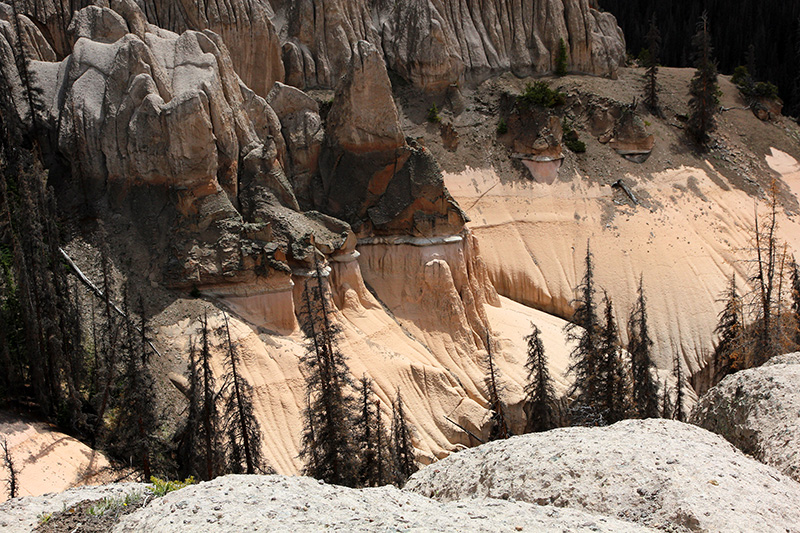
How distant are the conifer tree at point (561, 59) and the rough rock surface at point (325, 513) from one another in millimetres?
51450

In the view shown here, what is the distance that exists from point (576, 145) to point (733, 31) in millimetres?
49586

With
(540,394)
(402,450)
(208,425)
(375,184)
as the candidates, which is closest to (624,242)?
(375,184)

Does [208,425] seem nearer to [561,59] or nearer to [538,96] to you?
[538,96]

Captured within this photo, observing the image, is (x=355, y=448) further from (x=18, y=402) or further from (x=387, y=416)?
(x=18, y=402)

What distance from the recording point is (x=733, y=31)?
85125 mm

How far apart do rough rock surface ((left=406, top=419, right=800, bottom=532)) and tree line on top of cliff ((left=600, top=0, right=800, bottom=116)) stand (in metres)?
79.4

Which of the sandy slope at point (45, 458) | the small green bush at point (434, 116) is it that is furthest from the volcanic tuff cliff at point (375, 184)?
the sandy slope at point (45, 458)

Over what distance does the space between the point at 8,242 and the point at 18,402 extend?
288 inches

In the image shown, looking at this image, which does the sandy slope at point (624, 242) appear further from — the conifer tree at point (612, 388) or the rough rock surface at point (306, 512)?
the rough rock surface at point (306, 512)

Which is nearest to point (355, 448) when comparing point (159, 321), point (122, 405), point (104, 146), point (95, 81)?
point (122, 405)

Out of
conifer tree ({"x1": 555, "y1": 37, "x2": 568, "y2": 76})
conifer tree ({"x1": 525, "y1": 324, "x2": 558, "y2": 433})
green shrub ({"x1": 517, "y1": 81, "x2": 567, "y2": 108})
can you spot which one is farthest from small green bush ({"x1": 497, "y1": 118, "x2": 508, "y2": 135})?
conifer tree ({"x1": 525, "y1": 324, "x2": 558, "y2": 433})

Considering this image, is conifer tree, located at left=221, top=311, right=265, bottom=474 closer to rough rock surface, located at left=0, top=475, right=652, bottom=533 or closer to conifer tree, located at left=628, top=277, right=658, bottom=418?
rough rock surface, located at left=0, top=475, right=652, bottom=533

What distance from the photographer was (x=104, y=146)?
2872cm

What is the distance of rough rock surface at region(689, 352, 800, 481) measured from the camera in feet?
35.5
